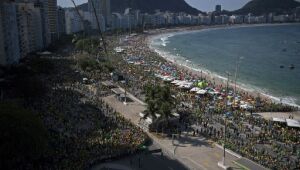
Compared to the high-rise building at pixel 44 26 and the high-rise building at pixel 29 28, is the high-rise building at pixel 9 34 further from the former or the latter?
the high-rise building at pixel 44 26

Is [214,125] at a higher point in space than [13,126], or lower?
lower

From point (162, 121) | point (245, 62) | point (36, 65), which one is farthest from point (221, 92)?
point (245, 62)

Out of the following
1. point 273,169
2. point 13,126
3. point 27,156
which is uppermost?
point 13,126

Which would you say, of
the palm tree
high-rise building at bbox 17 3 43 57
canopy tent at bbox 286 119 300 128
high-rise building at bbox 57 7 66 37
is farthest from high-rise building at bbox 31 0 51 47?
canopy tent at bbox 286 119 300 128

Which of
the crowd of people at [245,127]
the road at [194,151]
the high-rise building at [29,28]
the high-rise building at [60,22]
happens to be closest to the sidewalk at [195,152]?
the road at [194,151]

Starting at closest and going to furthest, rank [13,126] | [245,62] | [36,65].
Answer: [13,126] < [36,65] < [245,62]

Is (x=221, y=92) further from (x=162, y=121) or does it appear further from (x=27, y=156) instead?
(x=27, y=156)
